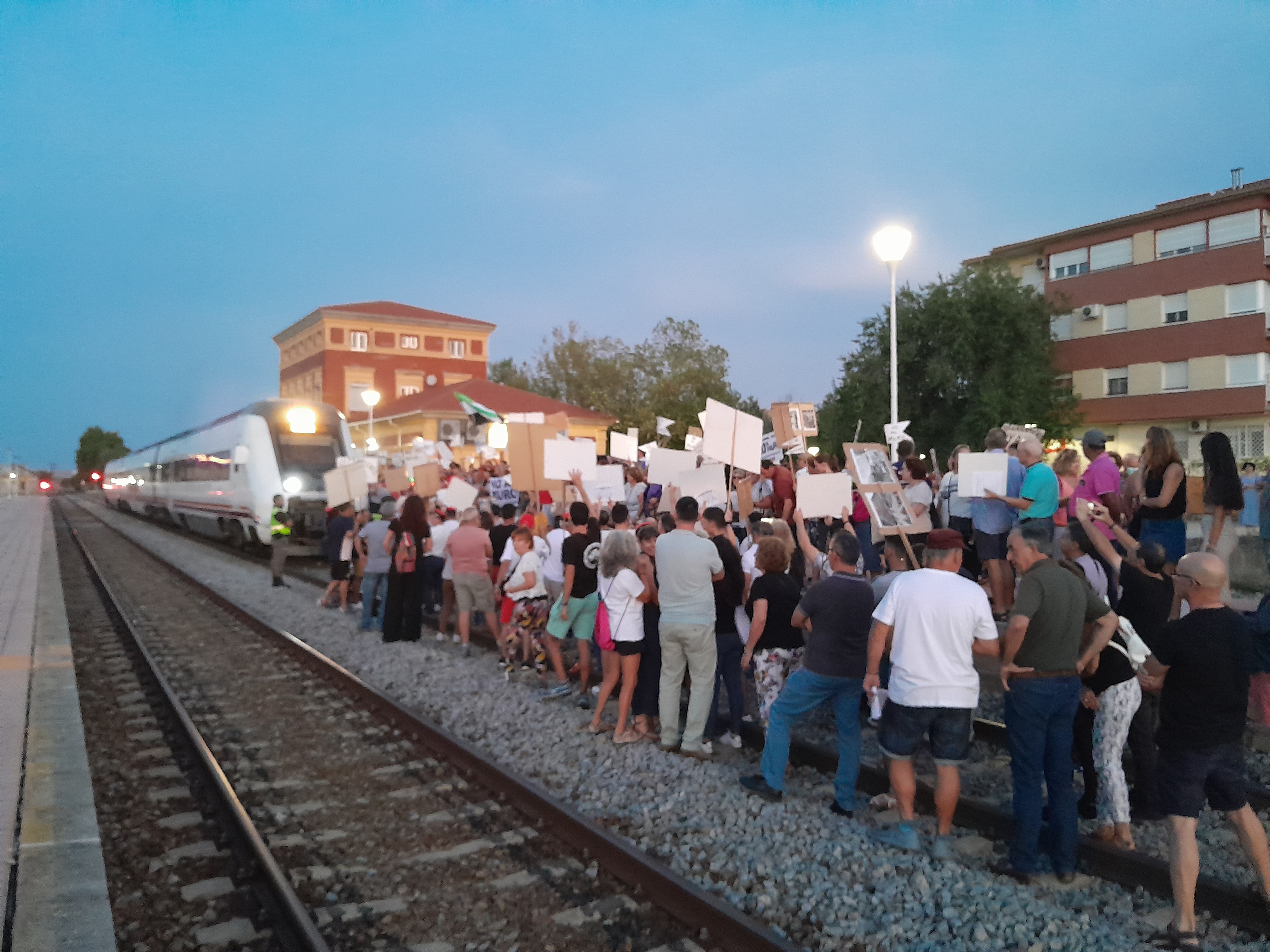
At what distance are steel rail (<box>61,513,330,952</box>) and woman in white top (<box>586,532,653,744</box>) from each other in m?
2.93

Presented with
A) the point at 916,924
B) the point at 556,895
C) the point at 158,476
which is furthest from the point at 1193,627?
the point at 158,476

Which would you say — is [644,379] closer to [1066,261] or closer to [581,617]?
[1066,261]

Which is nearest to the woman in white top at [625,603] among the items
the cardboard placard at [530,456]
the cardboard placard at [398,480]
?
the cardboard placard at [530,456]

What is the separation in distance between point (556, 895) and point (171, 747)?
4560mm

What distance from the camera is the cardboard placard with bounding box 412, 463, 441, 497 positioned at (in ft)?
47.3

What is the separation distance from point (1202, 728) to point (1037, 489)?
481 cm

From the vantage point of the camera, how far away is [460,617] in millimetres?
11812

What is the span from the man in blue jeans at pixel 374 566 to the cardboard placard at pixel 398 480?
4.00 feet

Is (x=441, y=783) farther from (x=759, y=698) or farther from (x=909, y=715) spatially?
(x=909, y=715)

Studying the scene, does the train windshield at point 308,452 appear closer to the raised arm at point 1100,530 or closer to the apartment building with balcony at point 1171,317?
the raised arm at point 1100,530

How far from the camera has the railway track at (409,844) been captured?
465 centimetres

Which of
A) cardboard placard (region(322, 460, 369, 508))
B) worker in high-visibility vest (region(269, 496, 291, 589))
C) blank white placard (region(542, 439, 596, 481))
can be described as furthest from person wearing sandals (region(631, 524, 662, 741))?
worker in high-visibility vest (region(269, 496, 291, 589))

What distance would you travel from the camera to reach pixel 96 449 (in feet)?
510

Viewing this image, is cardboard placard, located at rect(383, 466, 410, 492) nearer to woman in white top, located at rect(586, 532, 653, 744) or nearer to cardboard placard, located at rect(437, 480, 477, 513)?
cardboard placard, located at rect(437, 480, 477, 513)
